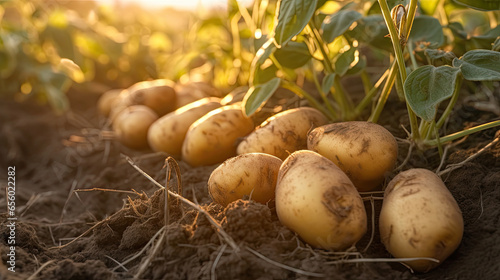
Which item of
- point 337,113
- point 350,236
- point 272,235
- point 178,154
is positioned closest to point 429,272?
point 350,236

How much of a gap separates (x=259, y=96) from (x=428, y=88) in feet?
2.05

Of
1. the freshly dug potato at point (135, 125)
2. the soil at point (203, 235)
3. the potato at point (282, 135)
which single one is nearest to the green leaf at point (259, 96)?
the potato at point (282, 135)

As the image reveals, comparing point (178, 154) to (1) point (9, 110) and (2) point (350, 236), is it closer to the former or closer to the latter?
(2) point (350, 236)

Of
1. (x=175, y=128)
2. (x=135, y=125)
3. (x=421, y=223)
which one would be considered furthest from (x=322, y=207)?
(x=135, y=125)

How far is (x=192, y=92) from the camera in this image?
2.50 m

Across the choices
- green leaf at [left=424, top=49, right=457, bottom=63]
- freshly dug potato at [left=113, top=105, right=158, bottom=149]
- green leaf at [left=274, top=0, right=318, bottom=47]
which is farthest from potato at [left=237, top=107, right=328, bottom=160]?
freshly dug potato at [left=113, top=105, right=158, bottom=149]

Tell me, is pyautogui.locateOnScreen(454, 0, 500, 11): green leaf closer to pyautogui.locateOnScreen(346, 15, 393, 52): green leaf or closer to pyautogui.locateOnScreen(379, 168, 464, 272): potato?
pyautogui.locateOnScreen(346, 15, 393, 52): green leaf

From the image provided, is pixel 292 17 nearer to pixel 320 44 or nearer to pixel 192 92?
pixel 320 44

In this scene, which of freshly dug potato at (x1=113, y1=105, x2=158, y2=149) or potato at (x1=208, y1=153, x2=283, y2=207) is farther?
freshly dug potato at (x1=113, y1=105, x2=158, y2=149)

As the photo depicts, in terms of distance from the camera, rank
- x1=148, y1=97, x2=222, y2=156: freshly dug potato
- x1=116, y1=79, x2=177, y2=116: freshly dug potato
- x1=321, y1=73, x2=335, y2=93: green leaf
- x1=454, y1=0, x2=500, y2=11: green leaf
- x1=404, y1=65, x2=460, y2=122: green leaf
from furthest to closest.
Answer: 1. x1=116, y1=79, x2=177, y2=116: freshly dug potato
2. x1=148, y1=97, x2=222, y2=156: freshly dug potato
3. x1=321, y1=73, x2=335, y2=93: green leaf
4. x1=454, y1=0, x2=500, y2=11: green leaf
5. x1=404, y1=65, x2=460, y2=122: green leaf

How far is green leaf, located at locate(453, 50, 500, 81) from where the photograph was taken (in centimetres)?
126

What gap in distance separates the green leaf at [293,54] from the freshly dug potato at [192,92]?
0.78 meters

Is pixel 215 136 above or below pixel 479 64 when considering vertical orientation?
below

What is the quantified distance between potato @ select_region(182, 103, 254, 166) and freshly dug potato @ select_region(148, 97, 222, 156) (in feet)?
0.51
